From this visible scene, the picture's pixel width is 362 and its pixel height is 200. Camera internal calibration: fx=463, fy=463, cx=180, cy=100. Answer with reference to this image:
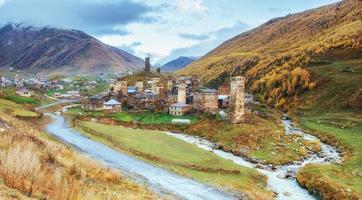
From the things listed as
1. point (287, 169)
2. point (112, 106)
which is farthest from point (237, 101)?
point (112, 106)

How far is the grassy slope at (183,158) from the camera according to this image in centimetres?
3753

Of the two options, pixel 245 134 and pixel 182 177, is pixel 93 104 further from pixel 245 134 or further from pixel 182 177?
pixel 182 177

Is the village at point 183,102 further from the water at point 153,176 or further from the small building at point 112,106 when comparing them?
the water at point 153,176

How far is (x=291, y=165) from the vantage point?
50344 millimetres

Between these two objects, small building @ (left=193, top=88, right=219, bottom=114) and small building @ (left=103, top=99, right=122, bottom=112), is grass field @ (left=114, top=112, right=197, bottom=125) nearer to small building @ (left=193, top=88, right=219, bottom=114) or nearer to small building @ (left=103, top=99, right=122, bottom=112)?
small building @ (left=193, top=88, right=219, bottom=114)

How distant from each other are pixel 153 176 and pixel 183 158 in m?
11.8

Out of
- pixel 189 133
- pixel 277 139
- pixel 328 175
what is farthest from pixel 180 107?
pixel 328 175

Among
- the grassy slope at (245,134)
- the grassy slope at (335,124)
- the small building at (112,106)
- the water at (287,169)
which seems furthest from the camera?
the small building at (112,106)

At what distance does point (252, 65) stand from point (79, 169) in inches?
6872

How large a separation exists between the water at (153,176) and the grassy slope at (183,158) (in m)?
2.03

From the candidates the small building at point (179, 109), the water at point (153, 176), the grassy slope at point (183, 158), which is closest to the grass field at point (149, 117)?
the small building at point (179, 109)

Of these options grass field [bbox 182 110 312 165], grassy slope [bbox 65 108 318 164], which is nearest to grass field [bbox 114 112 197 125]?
grassy slope [bbox 65 108 318 164]

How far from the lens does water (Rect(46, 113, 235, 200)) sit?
30.5m

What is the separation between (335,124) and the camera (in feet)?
257
